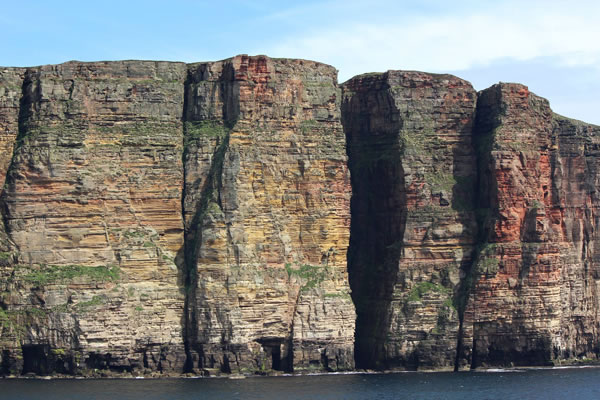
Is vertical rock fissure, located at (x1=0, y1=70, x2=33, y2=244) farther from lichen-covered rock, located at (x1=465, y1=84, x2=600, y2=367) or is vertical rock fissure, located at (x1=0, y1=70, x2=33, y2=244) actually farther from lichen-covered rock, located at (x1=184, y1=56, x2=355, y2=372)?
lichen-covered rock, located at (x1=465, y1=84, x2=600, y2=367)

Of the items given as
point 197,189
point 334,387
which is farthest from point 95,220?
point 334,387

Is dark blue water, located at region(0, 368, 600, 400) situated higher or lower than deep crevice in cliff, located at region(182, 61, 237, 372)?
lower

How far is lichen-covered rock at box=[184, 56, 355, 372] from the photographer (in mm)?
99188

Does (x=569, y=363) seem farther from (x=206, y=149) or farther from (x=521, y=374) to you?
(x=206, y=149)

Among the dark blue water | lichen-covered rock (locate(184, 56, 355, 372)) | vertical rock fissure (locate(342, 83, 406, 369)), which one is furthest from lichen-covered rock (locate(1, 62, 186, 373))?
vertical rock fissure (locate(342, 83, 406, 369))

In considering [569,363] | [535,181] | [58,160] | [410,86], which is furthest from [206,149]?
[569,363]

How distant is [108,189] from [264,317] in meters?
14.1

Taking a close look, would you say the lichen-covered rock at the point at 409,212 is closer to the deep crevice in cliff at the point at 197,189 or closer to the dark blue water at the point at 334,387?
the dark blue water at the point at 334,387

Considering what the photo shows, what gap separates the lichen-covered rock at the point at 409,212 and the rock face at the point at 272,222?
0.15 m

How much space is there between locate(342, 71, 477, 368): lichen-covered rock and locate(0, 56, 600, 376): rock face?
0.15 metres

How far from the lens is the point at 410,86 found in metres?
109

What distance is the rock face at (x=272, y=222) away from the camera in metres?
98.4

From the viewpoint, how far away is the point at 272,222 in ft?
335

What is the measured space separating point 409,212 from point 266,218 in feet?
38.5
